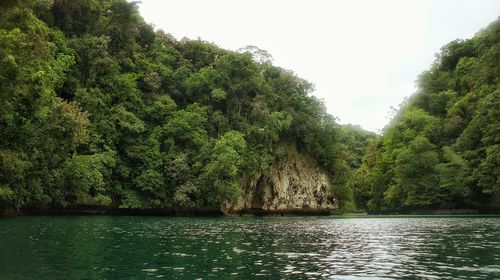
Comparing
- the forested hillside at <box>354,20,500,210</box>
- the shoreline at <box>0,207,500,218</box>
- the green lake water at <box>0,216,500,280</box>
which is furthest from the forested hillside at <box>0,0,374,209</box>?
the green lake water at <box>0,216,500,280</box>

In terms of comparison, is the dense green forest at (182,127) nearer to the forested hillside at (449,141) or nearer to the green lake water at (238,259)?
the forested hillside at (449,141)

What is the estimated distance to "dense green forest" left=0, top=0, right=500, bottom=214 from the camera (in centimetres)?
5072

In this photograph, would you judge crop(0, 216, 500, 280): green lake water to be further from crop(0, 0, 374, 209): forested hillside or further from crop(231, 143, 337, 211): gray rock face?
crop(231, 143, 337, 211): gray rock face

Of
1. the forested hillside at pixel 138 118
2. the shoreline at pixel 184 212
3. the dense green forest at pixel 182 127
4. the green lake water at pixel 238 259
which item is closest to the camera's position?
the green lake water at pixel 238 259

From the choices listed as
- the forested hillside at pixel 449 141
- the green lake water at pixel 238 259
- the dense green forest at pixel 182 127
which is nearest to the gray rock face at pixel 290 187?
the dense green forest at pixel 182 127

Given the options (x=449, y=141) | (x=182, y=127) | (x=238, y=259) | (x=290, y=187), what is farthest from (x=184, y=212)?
(x=449, y=141)

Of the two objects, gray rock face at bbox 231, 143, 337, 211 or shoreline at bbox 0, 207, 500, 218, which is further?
gray rock face at bbox 231, 143, 337, 211

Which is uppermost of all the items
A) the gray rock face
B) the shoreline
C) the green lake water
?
the gray rock face

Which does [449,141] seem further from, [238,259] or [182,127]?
[238,259]

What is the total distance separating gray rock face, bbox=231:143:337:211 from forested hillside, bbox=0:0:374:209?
2687 millimetres

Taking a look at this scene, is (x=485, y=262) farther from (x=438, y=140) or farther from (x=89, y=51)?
(x=438, y=140)

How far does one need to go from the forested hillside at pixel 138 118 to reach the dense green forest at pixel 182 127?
0.67 feet

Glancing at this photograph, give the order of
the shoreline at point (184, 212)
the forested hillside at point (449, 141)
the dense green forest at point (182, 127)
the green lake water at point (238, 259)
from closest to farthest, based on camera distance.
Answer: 1. the green lake water at point (238, 259)
2. the dense green forest at point (182, 127)
3. the shoreline at point (184, 212)
4. the forested hillside at point (449, 141)

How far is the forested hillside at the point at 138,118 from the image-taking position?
45891mm
